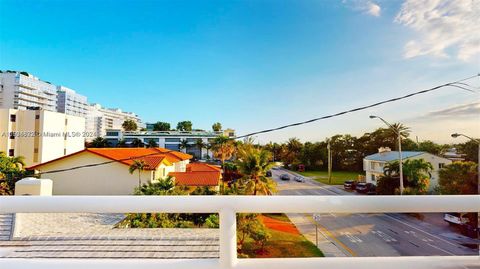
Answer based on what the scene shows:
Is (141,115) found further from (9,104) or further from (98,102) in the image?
(9,104)

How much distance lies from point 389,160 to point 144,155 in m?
1.97

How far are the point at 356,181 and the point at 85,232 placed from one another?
6.13 ft

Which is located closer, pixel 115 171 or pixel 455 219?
pixel 455 219

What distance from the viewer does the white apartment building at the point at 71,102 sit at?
2158 millimetres

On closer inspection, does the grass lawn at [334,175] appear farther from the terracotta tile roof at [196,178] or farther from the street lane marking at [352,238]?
the terracotta tile roof at [196,178]

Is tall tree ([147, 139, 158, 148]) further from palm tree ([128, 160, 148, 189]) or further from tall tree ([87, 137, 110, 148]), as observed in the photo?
tall tree ([87, 137, 110, 148])

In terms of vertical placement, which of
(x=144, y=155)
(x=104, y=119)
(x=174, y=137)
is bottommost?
(x=144, y=155)

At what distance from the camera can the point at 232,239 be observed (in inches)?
Answer: 35.5

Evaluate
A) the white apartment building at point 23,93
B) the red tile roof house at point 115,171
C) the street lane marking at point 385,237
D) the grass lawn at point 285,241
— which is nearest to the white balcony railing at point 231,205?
the grass lawn at point 285,241

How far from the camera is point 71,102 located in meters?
2.20

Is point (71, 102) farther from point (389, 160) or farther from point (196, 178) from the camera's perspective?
point (389, 160)

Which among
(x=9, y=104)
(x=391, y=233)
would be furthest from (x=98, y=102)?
(x=391, y=233)

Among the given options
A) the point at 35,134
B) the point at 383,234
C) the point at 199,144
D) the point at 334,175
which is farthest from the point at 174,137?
the point at 383,234

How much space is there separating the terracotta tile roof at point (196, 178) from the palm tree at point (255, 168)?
23cm
